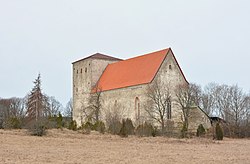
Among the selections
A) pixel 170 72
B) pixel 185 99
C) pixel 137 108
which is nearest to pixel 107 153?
pixel 185 99

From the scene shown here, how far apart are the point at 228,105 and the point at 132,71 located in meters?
19.1

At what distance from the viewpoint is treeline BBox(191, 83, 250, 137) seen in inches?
2010

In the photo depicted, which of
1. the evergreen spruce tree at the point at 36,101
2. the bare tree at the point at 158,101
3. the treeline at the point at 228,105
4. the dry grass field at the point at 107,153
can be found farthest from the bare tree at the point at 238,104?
the dry grass field at the point at 107,153

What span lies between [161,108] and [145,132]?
12.9m

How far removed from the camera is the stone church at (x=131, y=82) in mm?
55656

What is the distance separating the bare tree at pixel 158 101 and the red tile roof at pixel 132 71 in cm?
142

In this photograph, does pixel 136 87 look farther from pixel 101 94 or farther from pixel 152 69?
pixel 101 94

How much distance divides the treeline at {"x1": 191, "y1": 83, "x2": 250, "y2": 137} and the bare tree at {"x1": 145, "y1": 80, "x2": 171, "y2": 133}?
5.07 meters

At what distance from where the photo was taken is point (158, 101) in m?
53.4

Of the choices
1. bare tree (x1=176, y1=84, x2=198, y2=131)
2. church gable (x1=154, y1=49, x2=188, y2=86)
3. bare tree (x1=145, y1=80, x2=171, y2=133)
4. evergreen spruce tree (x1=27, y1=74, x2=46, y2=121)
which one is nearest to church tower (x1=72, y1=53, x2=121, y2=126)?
evergreen spruce tree (x1=27, y1=74, x2=46, y2=121)

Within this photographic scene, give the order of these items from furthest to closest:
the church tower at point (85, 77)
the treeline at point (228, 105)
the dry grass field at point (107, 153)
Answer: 1. the church tower at point (85, 77)
2. the treeline at point (228, 105)
3. the dry grass field at point (107, 153)

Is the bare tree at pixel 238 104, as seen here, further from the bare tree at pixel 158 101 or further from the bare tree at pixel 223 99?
the bare tree at pixel 158 101

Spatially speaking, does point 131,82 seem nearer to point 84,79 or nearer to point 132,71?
point 132,71

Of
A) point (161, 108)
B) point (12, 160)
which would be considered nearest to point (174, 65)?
point (161, 108)
